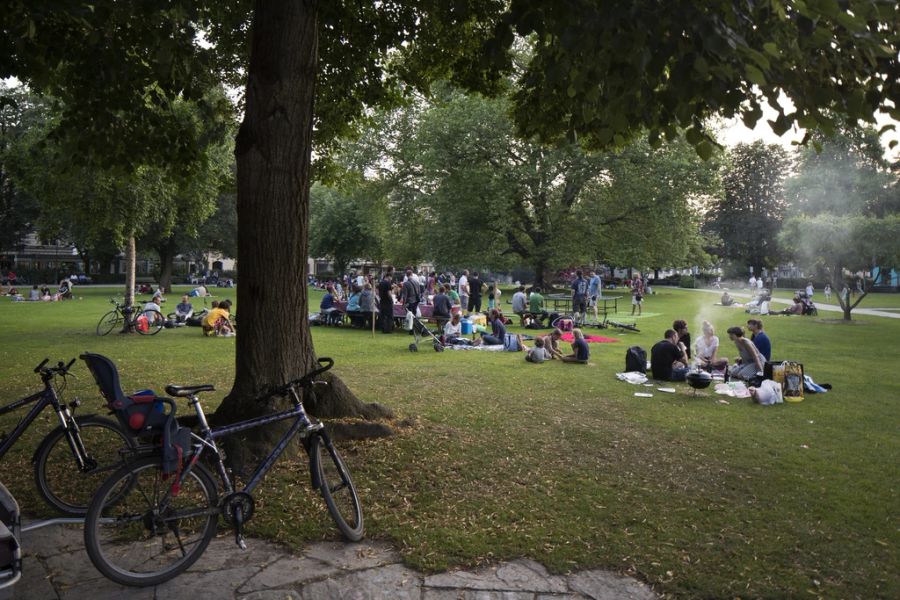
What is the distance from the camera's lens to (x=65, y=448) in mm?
5031

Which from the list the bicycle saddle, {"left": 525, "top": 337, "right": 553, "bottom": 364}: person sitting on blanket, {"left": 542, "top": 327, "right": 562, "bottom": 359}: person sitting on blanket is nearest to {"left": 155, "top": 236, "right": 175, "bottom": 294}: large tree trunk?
{"left": 542, "top": 327, "right": 562, "bottom": 359}: person sitting on blanket

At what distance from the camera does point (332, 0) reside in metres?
7.67

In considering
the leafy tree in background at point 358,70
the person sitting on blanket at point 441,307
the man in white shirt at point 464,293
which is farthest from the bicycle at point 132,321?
the man in white shirt at point 464,293

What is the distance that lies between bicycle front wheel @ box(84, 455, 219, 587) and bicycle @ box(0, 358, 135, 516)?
104 cm

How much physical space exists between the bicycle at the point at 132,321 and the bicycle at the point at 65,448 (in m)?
13.6

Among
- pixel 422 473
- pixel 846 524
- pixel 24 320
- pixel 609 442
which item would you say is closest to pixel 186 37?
pixel 422 473

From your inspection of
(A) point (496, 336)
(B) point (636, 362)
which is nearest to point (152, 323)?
(A) point (496, 336)

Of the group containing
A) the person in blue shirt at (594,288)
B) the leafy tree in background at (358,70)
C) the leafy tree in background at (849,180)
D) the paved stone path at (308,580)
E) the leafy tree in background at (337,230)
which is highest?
the leafy tree in background at (849,180)

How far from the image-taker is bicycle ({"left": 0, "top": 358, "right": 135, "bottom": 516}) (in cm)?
492

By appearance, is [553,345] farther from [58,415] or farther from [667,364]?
[58,415]

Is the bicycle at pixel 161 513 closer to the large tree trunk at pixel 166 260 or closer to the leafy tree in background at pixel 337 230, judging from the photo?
the large tree trunk at pixel 166 260

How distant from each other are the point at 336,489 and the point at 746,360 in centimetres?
889

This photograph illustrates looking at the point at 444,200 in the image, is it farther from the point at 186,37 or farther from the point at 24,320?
the point at 186,37

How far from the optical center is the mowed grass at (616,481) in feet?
14.1
